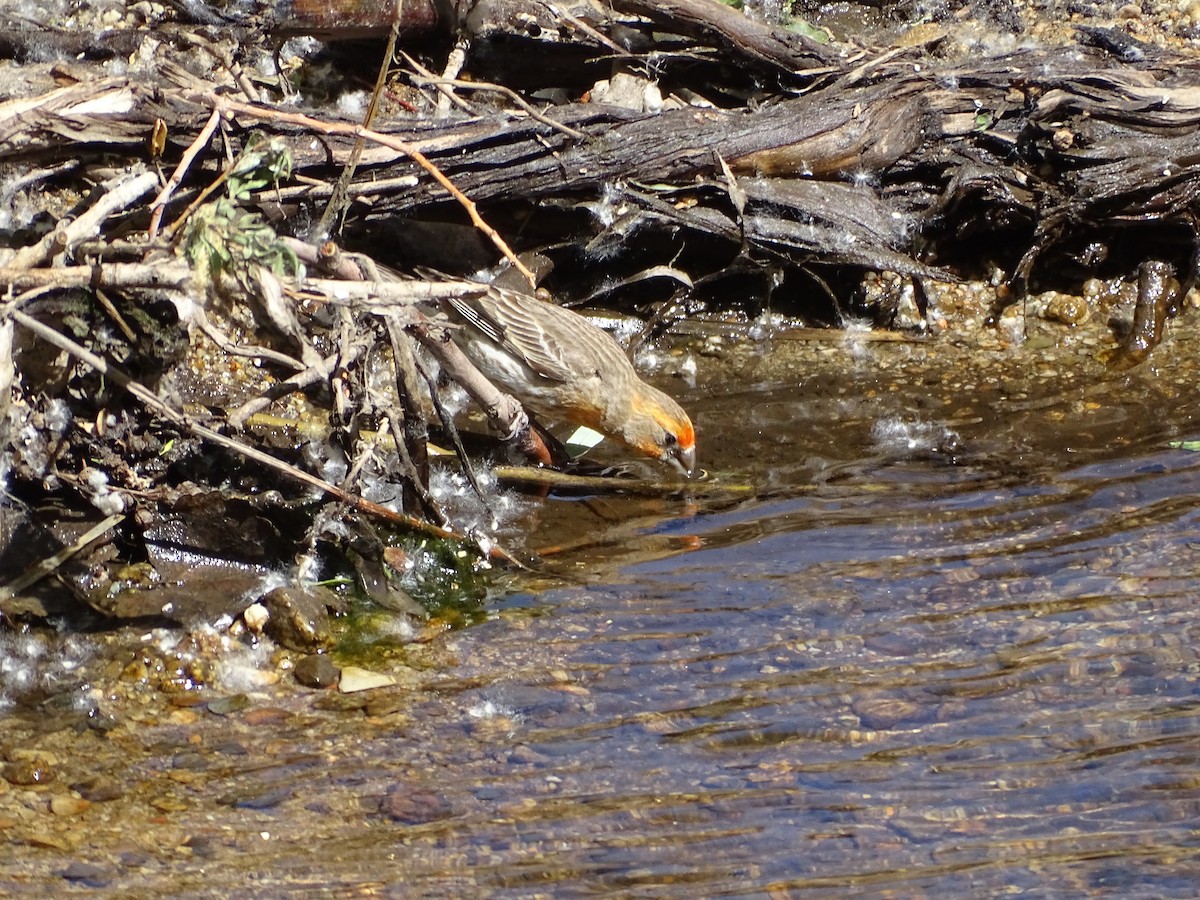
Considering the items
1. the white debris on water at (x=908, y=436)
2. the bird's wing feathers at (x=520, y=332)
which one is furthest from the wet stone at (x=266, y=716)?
A: the white debris on water at (x=908, y=436)

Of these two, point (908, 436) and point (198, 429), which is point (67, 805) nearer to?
point (198, 429)

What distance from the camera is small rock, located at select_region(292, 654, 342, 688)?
4.27 m

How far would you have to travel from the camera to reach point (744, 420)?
6.21 m

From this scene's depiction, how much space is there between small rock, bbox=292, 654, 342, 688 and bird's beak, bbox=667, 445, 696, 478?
1.98m

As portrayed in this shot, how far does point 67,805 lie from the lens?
12.0ft

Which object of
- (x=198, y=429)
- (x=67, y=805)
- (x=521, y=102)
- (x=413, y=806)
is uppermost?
(x=521, y=102)

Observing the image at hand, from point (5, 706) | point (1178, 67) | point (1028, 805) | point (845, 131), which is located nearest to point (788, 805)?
point (1028, 805)

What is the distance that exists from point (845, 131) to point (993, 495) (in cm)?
227

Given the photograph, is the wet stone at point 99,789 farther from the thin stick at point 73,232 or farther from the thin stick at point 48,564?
the thin stick at point 73,232

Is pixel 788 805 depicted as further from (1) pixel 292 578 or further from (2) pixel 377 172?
(2) pixel 377 172

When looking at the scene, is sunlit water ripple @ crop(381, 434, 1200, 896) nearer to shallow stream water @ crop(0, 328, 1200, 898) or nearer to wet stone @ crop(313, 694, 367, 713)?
shallow stream water @ crop(0, 328, 1200, 898)

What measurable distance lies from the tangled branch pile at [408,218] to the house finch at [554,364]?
420mm

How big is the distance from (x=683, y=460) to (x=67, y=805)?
2967 mm

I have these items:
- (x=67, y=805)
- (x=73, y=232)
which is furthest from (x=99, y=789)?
(x=73, y=232)
